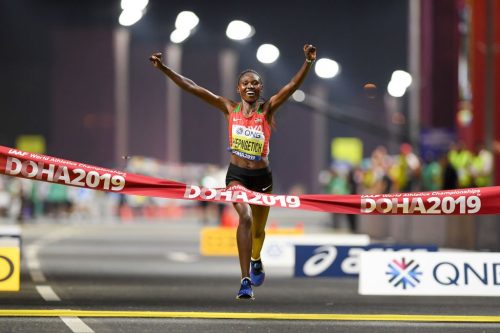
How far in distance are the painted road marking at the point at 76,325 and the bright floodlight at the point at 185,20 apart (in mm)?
18907

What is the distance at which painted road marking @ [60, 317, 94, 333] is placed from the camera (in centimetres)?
1115

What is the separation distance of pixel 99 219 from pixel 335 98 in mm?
11148

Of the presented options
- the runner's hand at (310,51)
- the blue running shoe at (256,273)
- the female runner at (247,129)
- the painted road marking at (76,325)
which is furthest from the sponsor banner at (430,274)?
the painted road marking at (76,325)

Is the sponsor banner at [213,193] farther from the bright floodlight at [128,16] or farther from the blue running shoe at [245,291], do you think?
the bright floodlight at [128,16]

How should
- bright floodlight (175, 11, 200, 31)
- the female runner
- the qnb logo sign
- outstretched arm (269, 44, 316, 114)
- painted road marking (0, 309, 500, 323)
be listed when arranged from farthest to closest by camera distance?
bright floodlight (175, 11, 200, 31) → the qnb logo sign → the female runner → outstretched arm (269, 44, 316, 114) → painted road marking (0, 309, 500, 323)

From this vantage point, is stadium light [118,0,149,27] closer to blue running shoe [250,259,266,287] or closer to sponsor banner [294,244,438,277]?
sponsor banner [294,244,438,277]

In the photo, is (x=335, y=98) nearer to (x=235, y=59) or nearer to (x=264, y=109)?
(x=235, y=59)

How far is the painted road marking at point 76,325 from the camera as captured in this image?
36.6 feet

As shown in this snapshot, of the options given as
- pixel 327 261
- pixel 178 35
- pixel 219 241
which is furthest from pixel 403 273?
pixel 178 35

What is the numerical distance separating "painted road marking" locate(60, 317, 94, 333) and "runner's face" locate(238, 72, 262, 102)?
2509 millimetres

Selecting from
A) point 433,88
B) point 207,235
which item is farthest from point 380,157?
point 433,88

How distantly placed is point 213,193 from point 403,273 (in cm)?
270

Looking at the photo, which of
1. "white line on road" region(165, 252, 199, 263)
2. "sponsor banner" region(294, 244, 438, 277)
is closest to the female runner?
"sponsor banner" region(294, 244, 438, 277)

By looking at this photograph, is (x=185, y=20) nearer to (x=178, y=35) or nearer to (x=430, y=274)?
(x=178, y=35)
